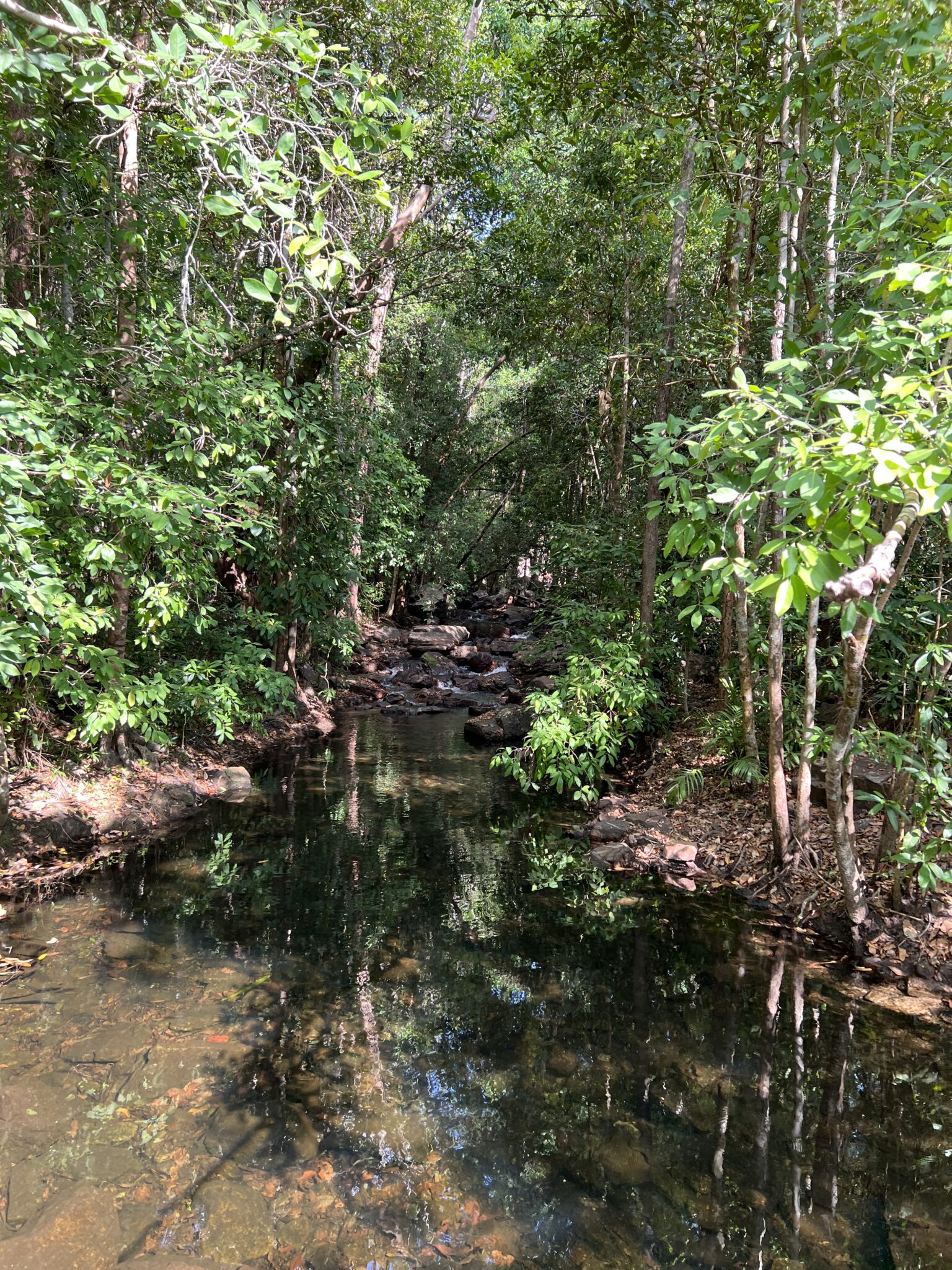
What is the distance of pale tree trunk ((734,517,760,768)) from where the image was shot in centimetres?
634

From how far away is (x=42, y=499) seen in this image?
5.19 metres

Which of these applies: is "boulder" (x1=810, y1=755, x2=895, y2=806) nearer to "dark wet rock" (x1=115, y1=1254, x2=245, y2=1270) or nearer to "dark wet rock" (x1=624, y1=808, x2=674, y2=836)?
"dark wet rock" (x1=624, y1=808, x2=674, y2=836)

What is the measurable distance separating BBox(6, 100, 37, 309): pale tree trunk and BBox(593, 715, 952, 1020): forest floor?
24.7 ft

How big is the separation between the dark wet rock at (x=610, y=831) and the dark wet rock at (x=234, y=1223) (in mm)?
5045

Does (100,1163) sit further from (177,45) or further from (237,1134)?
(177,45)

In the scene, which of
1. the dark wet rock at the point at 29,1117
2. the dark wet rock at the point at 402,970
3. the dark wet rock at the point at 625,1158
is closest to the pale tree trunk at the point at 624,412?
the dark wet rock at the point at 402,970

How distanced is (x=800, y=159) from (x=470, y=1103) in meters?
6.03

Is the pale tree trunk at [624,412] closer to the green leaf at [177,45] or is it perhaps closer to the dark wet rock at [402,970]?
the dark wet rock at [402,970]

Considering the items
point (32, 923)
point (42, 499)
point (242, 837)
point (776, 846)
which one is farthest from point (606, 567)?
point (32, 923)

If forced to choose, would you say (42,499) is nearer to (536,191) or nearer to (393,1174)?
(393,1174)

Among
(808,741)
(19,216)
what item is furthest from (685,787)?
(19,216)

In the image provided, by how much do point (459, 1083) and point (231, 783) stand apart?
19.2 ft

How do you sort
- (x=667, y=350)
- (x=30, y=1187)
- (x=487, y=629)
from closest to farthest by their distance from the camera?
(x=30, y=1187)
(x=667, y=350)
(x=487, y=629)

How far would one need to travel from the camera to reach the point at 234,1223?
3.08 m
